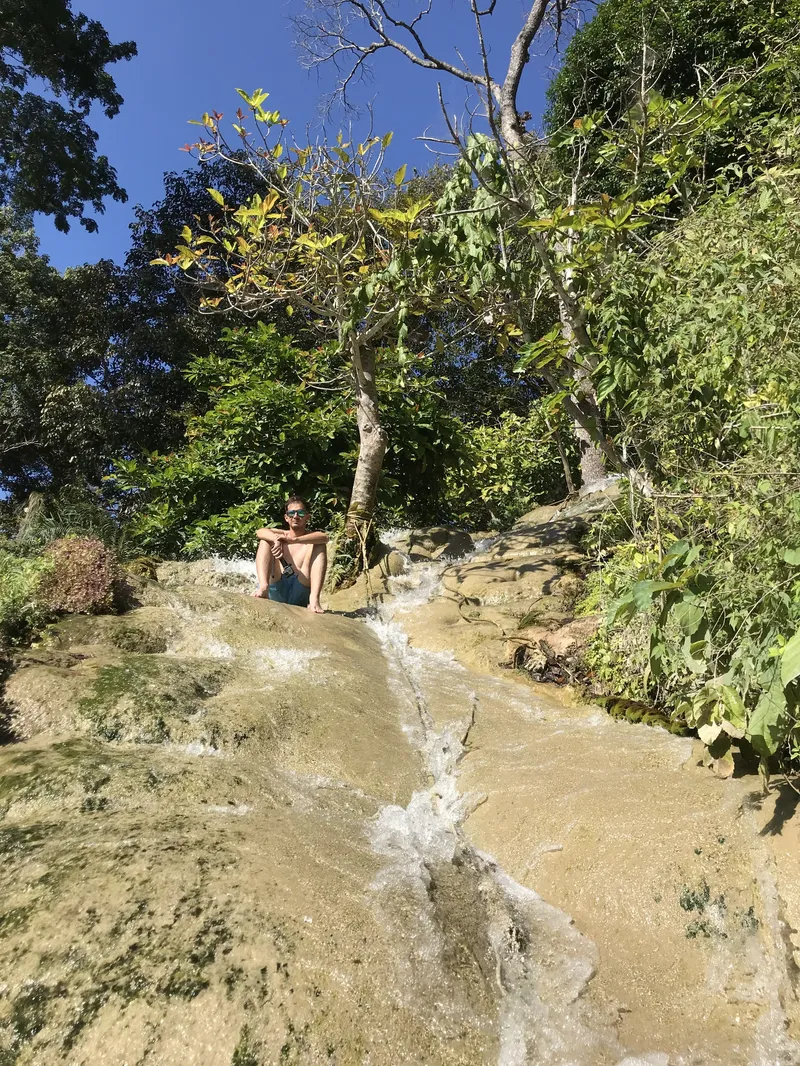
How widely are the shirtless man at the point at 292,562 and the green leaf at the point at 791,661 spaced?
14.8 feet

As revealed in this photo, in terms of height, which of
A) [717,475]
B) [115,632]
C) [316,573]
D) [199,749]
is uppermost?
[717,475]

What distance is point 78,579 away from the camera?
181 inches

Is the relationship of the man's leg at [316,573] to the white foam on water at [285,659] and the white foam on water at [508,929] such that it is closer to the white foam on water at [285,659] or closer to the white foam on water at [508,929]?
the white foam on water at [285,659]

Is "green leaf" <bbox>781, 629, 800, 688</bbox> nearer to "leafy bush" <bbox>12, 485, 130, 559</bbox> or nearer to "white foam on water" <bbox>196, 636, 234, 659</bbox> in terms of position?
"white foam on water" <bbox>196, 636, 234, 659</bbox>

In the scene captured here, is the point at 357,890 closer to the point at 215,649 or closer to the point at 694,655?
the point at 694,655

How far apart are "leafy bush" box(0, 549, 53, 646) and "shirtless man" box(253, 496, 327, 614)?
1.85m

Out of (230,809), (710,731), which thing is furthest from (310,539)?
(710,731)

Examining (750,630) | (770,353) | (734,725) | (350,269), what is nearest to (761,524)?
(750,630)

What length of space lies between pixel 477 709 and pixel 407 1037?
7.77ft

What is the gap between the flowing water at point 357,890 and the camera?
1788 mm

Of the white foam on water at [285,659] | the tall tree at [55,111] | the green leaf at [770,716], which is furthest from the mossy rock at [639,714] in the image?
the tall tree at [55,111]

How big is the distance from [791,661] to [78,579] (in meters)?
4.30

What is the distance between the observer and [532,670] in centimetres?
480

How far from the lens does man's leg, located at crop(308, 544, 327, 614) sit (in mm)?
5930
